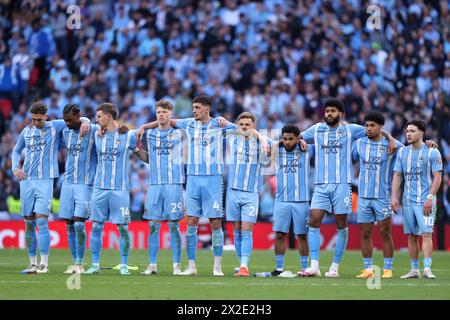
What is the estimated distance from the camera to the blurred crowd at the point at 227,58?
27.4 metres

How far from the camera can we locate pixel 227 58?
1148 inches

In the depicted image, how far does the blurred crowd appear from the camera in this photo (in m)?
27.4

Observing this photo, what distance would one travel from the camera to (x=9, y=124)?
28.0 meters

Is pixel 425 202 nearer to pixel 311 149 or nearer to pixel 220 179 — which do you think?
pixel 311 149

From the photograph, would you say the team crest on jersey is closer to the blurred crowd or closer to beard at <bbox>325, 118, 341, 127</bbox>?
beard at <bbox>325, 118, 341, 127</bbox>

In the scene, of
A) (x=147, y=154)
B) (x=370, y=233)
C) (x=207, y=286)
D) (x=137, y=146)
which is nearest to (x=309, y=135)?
(x=370, y=233)

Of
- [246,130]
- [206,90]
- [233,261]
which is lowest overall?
[233,261]

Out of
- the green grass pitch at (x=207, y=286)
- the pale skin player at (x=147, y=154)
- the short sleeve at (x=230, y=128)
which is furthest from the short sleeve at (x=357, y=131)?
the pale skin player at (x=147, y=154)

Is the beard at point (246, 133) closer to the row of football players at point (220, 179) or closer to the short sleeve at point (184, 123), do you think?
the row of football players at point (220, 179)

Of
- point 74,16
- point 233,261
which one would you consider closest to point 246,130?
point 233,261

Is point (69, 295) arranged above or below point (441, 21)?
below
